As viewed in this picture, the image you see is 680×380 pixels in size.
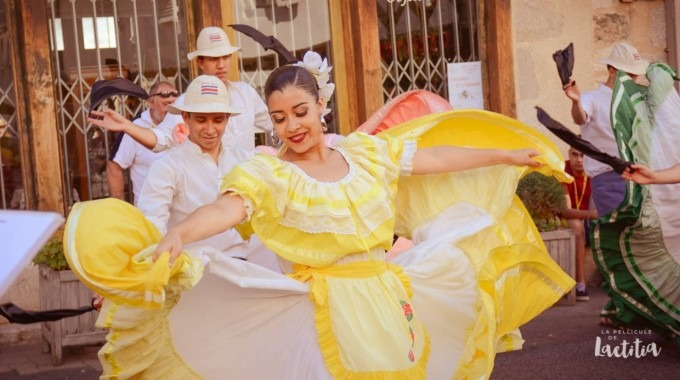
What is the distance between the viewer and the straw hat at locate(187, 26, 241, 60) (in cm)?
754

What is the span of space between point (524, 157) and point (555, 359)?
2.42 m

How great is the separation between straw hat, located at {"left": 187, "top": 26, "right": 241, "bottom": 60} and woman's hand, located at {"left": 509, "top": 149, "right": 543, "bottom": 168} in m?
2.61

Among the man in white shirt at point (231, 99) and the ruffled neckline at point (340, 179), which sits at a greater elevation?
the man in white shirt at point (231, 99)

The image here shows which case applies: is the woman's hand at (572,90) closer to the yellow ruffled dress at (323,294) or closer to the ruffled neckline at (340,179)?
the yellow ruffled dress at (323,294)

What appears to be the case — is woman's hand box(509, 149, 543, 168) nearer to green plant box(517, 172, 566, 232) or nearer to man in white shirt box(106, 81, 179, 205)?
man in white shirt box(106, 81, 179, 205)

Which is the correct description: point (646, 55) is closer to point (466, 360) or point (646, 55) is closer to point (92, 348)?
point (92, 348)

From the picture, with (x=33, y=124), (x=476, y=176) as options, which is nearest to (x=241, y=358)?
(x=476, y=176)

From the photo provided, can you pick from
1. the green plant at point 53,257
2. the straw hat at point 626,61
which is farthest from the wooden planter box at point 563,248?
the green plant at point 53,257

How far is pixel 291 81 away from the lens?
194 inches

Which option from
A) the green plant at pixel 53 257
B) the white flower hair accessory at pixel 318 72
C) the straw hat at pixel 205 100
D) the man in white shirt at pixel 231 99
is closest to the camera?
the white flower hair accessory at pixel 318 72

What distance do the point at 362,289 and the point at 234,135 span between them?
2780 millimetres

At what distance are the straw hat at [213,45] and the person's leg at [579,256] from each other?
3419mm

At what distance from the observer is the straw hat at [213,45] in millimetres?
7535

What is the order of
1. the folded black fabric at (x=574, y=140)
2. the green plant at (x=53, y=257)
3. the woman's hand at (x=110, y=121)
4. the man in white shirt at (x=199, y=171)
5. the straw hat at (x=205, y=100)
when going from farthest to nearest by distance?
1. the green plant at (x=53, y=257)
2. the woman's hand at (x=110, y=121)
3. the straw hat at (x=205, y=100)
4. the man in white shirt at (x=199, y=171)
5. the folded black fabric at (x=574, y=140)
